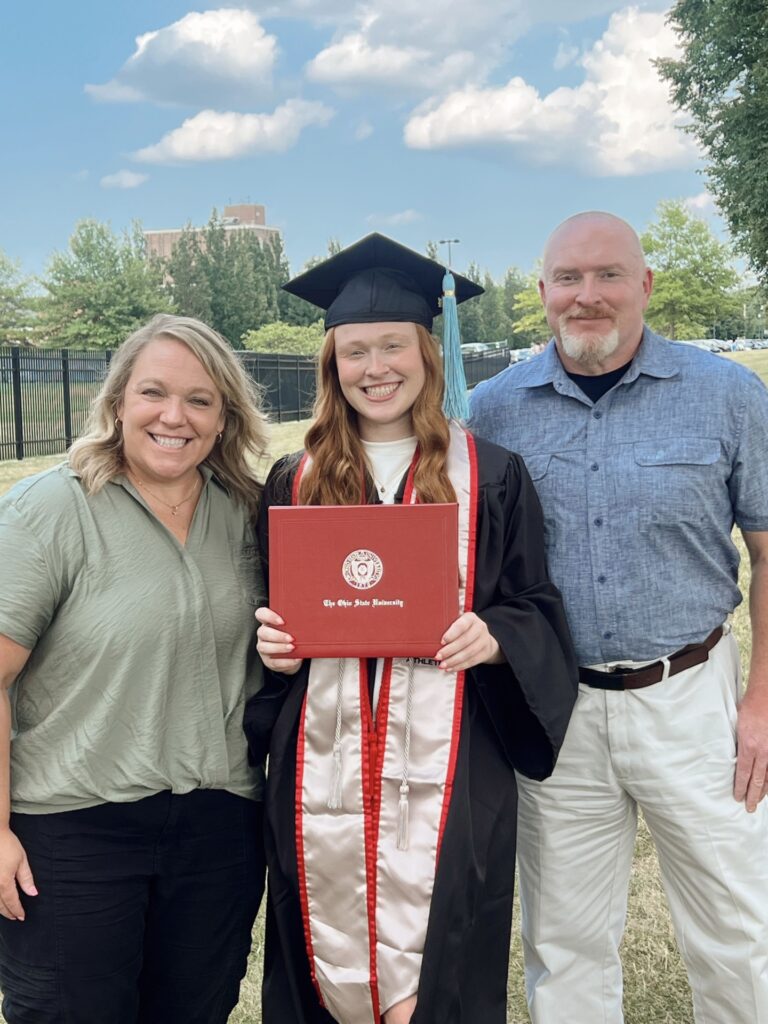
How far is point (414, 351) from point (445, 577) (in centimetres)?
66

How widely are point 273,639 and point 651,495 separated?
41.5 inches

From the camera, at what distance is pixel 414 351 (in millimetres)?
2420

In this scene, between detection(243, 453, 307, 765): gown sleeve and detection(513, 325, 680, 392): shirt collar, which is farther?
detection(513, 325, 680, 392): shirt collar

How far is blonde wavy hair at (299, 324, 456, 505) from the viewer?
231cm

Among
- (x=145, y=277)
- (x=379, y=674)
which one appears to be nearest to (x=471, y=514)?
(x=379, y=674)

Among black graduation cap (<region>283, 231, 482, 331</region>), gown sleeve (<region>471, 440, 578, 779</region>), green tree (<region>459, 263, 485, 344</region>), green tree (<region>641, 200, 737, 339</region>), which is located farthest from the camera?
green tree (<region>459, 263, 485, 344</region>)

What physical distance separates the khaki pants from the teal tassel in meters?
0.82

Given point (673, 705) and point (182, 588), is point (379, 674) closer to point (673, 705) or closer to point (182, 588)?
point (182, 588)

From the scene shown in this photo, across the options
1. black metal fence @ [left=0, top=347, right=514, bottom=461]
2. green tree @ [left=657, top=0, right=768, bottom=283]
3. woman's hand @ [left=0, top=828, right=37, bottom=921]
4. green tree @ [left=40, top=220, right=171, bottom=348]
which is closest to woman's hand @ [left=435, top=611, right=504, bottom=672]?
woman's hand @ [left=0, top=828, right=37, bottom=921]

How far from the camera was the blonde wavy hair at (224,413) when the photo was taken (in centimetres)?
226

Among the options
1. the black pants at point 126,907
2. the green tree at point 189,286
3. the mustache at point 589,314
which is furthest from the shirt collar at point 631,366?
the green tree at point 189,286

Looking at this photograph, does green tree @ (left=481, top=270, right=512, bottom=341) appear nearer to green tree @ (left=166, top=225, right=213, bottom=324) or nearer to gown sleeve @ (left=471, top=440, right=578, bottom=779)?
green tree @ (left=166, top=225, right=213, bottom=324)

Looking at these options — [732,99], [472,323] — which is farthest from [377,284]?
[472,323]

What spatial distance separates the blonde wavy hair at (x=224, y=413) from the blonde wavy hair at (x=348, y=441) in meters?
0.18
